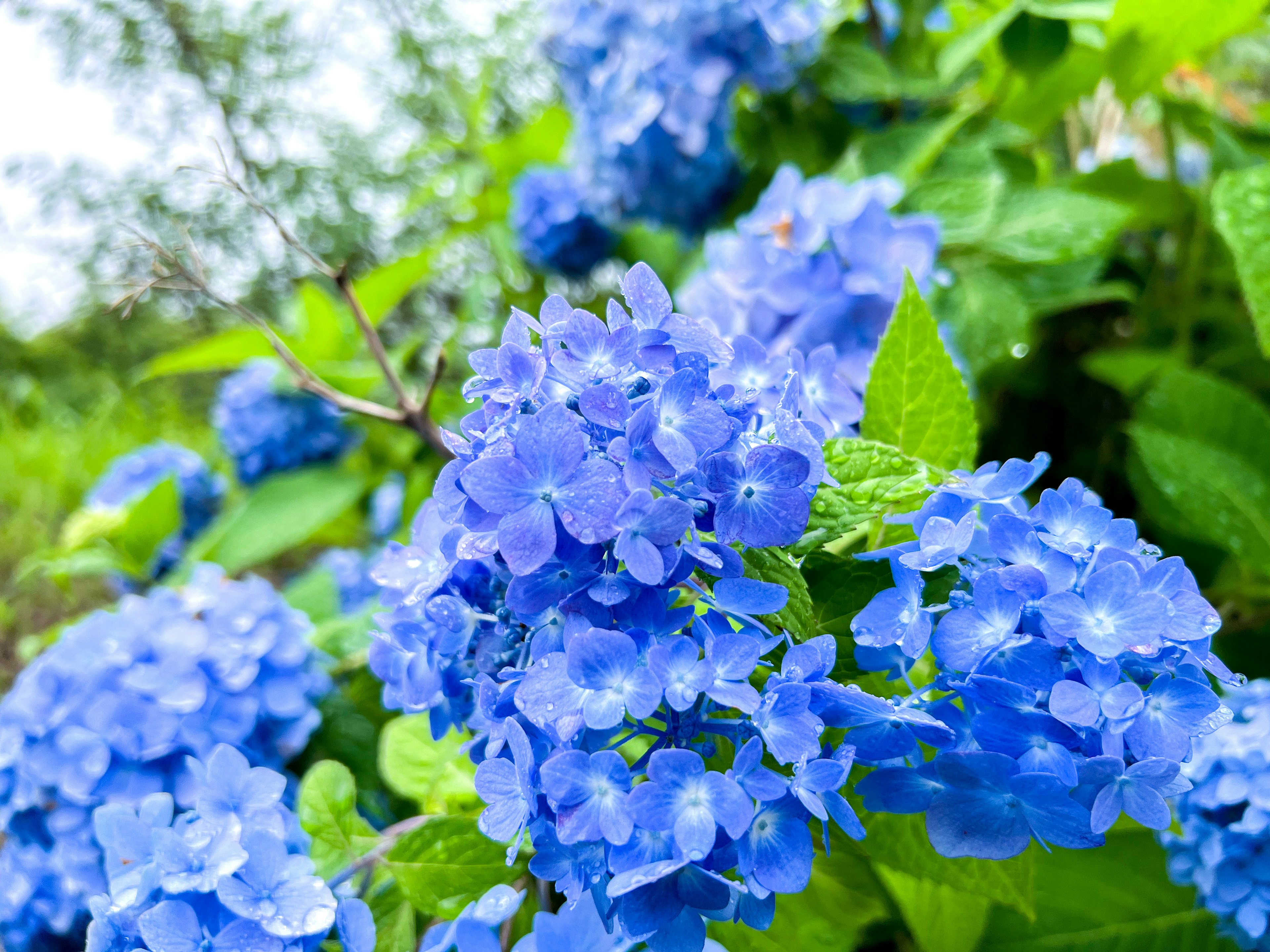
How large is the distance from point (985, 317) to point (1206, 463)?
192 millimetres

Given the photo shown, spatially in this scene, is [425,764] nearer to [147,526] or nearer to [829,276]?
[829,276]

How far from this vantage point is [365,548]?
4.33 feet

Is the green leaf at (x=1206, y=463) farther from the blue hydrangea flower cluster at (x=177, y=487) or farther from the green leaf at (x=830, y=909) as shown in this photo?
the blue hydrangea flower cluster at (x=177, y=487)

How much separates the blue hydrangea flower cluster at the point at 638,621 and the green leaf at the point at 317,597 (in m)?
0.59

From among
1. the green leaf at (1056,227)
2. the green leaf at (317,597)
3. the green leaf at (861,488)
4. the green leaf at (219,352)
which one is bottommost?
the green leaf at (317,597)

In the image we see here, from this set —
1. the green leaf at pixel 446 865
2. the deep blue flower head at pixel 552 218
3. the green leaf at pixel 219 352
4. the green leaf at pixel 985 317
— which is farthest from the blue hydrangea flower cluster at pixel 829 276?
the green leaf at pixel 219 352

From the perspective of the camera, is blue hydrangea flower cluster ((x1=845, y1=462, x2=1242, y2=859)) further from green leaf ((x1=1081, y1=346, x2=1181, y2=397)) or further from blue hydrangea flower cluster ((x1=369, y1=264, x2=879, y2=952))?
green leaf ((x1=1081, y1=346, x2=1181, y2=397))

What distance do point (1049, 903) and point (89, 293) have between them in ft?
7.72

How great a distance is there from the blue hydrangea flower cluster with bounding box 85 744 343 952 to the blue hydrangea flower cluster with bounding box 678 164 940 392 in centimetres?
39

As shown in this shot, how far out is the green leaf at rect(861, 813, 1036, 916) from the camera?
372 mm

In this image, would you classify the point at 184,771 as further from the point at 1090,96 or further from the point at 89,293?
the point at 89,293

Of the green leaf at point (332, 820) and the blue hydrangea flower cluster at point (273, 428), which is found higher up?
the green leaf at point (332, 820)

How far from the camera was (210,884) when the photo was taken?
0.37 m

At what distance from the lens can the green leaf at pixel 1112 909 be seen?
0.56m
